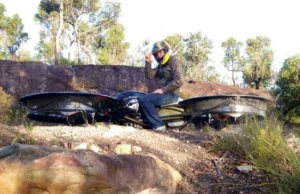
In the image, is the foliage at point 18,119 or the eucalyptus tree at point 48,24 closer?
the foliage at point 18,119

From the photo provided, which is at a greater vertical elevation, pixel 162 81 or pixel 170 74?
pixel 170 74

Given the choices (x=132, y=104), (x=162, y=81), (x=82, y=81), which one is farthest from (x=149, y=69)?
(x=82, y=81)

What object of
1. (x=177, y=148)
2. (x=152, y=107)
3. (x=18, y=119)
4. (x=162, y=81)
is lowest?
(x=18, y=119)

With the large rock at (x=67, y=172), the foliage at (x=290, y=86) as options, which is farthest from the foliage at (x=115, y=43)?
the large rock at (x=67, y=172)

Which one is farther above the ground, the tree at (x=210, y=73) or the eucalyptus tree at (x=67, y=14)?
the eucalyptus tree at (x=67, y=14)

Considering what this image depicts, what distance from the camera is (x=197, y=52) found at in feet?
115

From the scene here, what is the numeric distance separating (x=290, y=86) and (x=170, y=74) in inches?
413

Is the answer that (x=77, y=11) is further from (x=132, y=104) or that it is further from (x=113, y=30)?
(x=132, y=104)

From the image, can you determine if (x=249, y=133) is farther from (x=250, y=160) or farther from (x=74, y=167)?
(x=74, y=167)

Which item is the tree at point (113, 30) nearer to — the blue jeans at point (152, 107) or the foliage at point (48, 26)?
the foliage at point (48, 26)

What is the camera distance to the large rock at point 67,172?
364 cm

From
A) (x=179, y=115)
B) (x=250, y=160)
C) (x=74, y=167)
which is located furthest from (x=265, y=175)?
(x=179, y=115)

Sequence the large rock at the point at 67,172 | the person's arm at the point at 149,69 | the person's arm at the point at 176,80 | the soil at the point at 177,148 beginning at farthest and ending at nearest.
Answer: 1. the person's arm at the point at 149,69
2. the person's arm at the point at 176,80
3. the soil at the point at 177,148
4. the large rock at the point at 67,172

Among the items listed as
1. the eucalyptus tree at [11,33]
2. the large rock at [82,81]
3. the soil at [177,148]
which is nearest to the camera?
the soil at [177,148]
